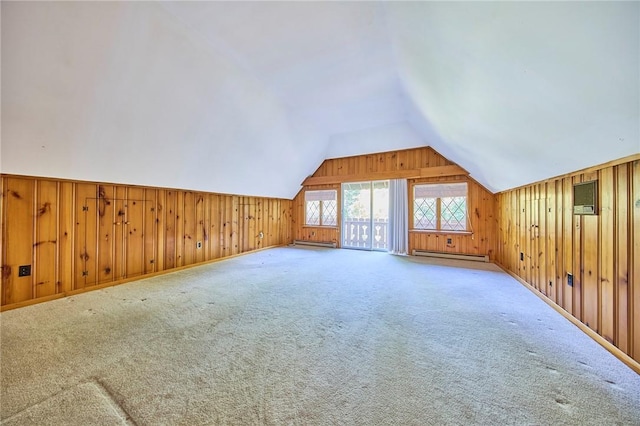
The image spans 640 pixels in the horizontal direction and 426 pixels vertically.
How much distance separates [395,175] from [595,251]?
3933 millimetres

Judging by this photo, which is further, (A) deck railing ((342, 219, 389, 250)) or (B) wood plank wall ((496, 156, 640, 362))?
(A) deck railing ((342, 219, 389, 250))

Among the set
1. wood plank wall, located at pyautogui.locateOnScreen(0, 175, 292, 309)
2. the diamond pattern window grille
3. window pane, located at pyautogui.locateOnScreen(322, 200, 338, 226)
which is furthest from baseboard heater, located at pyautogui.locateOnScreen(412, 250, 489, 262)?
wood plank wall, located at pyautogui.locateOnScreen(0, 175, 292, 309)

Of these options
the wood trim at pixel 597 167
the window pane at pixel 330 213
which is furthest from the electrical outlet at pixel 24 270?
the wood trim at pixel 597 167

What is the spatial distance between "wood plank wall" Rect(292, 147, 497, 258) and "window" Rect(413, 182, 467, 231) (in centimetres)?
13

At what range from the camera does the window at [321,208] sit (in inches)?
265

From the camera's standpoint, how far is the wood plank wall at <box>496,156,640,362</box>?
1.63m

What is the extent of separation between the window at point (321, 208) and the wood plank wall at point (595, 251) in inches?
169

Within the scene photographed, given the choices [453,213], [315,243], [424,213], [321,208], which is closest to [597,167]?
[453,213]

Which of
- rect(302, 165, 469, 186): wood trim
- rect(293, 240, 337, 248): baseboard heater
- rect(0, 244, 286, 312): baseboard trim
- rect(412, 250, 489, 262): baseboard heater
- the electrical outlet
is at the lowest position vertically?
rect(0, 244, 286, 312): baseboard trim

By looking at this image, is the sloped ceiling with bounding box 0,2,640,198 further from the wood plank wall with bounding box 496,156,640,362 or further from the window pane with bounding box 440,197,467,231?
the window pane with bounding box 440,197,467,231

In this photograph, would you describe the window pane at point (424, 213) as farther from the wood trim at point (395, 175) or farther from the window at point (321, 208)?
the window at point (321, 208)

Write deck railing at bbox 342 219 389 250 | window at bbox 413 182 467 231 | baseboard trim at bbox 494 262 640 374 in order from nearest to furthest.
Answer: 1. baseboard trim at bbox 494 262 640 374
2. window at bbox 413 182 467 231
3. deck railing at bbox 342 219 389 250

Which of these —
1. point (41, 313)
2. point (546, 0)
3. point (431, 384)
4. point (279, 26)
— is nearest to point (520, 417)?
point (431, 384)

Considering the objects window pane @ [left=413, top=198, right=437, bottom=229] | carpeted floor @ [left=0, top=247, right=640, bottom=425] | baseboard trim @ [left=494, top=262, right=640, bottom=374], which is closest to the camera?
carpeted floor @ [left=0, top=247, right=640, bottom=425]
